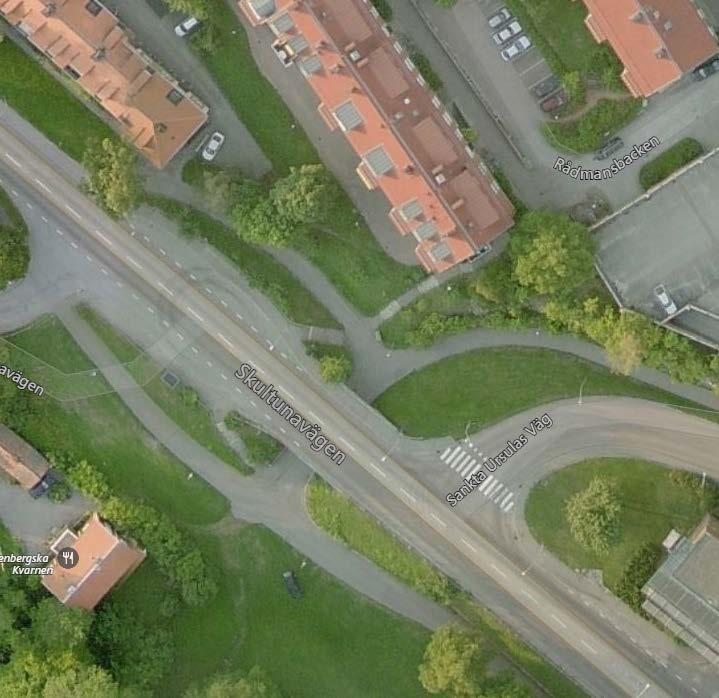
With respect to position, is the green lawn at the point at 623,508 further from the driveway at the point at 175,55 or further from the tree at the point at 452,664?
the driveway at the point at 175,55

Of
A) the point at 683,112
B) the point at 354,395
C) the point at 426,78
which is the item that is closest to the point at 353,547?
the point at 354,395

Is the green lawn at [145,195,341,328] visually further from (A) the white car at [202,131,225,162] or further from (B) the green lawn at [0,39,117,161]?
(B) the green lawn at [0,39,117,161]

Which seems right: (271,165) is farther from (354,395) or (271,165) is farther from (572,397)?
(572,397)

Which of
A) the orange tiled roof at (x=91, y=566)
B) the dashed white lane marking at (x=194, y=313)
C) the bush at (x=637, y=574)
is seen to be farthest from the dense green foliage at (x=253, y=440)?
the bush at (x=637, y=574)

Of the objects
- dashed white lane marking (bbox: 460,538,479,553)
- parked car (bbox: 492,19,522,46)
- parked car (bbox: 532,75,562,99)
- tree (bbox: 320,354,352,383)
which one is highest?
parked car (bbox: 492,19,522,46)

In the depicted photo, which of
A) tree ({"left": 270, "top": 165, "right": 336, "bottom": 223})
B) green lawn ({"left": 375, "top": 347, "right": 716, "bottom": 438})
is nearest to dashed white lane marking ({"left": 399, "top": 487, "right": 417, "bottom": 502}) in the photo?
green lawn ({"left": 375, "top": 347, "right": 716, "bottom": 438})

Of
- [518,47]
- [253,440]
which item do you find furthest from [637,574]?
[518,47]

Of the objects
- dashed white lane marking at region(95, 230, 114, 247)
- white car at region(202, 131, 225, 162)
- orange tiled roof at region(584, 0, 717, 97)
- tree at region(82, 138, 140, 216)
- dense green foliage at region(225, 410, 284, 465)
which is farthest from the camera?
dense green foliage at region(225, 410, 284, 465)
